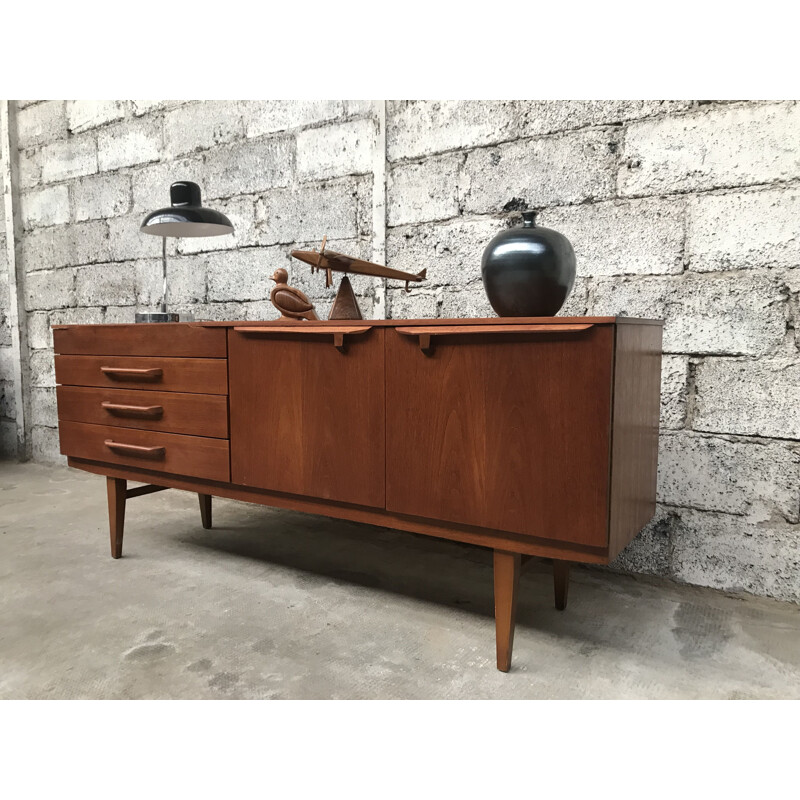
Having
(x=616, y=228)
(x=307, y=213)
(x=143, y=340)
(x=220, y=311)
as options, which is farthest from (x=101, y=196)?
(x=616, y=228)

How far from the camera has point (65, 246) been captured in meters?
3.57

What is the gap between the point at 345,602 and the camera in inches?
73.3

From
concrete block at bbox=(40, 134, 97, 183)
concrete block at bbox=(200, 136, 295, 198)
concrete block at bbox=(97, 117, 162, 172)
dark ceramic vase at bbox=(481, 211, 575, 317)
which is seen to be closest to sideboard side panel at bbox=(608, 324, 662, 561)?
dark ceramic vase at bbox=(481, 211, 575, 317)

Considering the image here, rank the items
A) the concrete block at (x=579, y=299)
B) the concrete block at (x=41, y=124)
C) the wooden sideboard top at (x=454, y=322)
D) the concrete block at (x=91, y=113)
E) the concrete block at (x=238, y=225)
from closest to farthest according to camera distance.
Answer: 1. the wooden sideboard top at (x=454, y=322)
2. the concrete block at (x=579, y=299)
3. the concrete block at (x=238, y=225)
4. the concrete block at (x=91, y=113)
5. the concrete block at (x=41, y=124)

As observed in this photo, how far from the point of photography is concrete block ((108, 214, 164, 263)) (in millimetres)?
3207

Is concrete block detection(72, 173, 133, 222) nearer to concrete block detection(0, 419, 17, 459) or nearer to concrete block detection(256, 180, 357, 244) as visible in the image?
concrete block detection(256, 180, 357, 244)

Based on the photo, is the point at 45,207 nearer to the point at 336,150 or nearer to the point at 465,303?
the point at 336,150

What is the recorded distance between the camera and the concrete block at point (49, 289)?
358cm

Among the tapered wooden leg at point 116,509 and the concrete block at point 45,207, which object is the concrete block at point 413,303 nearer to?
the tapered wooden leg at point 116,509

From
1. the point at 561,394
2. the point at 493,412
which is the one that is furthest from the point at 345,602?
the point at 561,394

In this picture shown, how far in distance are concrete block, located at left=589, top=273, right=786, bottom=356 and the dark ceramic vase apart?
554 millimetres

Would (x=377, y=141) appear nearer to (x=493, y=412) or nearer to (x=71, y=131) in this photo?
(x=493, y=412)

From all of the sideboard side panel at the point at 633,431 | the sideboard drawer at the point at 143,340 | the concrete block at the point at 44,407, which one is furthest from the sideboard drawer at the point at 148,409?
the concrete block at the point at 44,407

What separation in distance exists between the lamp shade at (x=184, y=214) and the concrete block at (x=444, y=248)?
2.12 ft
